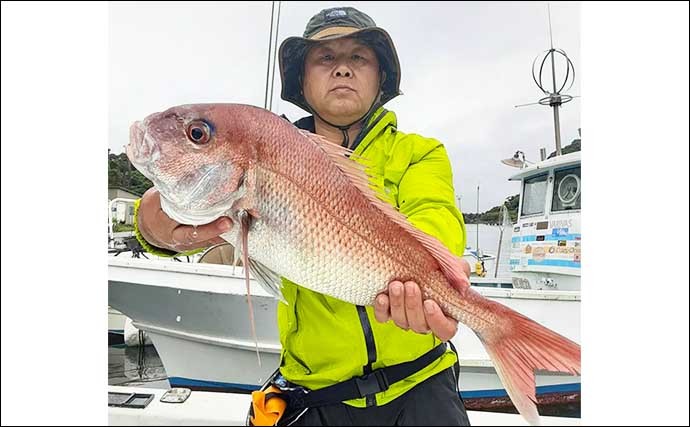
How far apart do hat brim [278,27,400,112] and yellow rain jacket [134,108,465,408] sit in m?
0.23

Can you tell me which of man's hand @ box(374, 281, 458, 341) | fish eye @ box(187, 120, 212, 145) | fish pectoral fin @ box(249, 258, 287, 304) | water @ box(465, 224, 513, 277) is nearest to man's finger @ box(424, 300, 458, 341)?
man's hand @ box(374, 281, 458, 341)

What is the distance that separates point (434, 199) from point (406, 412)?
41 cm

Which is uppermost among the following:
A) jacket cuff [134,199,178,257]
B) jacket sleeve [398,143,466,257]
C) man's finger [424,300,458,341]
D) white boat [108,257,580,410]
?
jacket sleeve [398,143,466,257]

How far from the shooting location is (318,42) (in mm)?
1067

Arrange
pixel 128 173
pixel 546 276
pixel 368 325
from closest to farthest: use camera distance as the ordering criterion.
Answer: pixel 368 325
pixel 128 173
pixel 546 276

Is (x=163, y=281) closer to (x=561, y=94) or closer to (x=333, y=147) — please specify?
(x=333, y=147)

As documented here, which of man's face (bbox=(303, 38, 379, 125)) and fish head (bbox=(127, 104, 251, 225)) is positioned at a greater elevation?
man's face (bbox=(303, 38, 379, 125))

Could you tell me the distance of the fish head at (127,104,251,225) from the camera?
65 centimetres

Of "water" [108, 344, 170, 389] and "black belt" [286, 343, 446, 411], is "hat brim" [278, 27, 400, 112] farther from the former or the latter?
"water" [108, 344, 170, 389]

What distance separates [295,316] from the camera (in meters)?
0.95

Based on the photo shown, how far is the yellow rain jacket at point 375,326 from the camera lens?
0.90 metres
